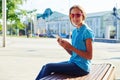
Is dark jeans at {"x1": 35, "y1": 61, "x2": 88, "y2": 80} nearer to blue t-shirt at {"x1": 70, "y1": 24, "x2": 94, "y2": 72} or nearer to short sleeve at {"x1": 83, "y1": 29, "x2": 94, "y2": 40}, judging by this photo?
blue t-shirt at {"x1": 70, "y1": 24, "x2": 94, "y2": 72}

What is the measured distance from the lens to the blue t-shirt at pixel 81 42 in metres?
5.74

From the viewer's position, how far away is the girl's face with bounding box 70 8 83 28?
5756 mm

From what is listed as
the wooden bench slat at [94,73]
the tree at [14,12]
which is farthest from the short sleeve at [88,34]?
the tree at [14,12]

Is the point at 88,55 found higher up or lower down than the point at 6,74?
higher up

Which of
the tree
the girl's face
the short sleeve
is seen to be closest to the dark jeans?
the short sleeve

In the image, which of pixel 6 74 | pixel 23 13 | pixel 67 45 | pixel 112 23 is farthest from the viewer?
pixel 112 23

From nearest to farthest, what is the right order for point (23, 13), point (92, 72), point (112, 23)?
point (92, 72) < point (23, 13) < point (112, 23)

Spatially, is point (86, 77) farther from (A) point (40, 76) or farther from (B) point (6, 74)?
(B) point (6, 74)

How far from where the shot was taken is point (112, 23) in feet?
289

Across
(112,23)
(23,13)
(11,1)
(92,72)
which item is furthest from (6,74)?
(112,23)

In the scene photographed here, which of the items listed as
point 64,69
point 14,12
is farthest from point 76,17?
point 14,12

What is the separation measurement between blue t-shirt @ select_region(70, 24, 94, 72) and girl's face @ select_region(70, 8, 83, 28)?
7 cm

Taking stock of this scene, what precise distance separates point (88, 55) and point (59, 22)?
83702 millimetres

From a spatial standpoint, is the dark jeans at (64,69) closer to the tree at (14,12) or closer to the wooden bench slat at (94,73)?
the wooden bench slat at (94,73)
